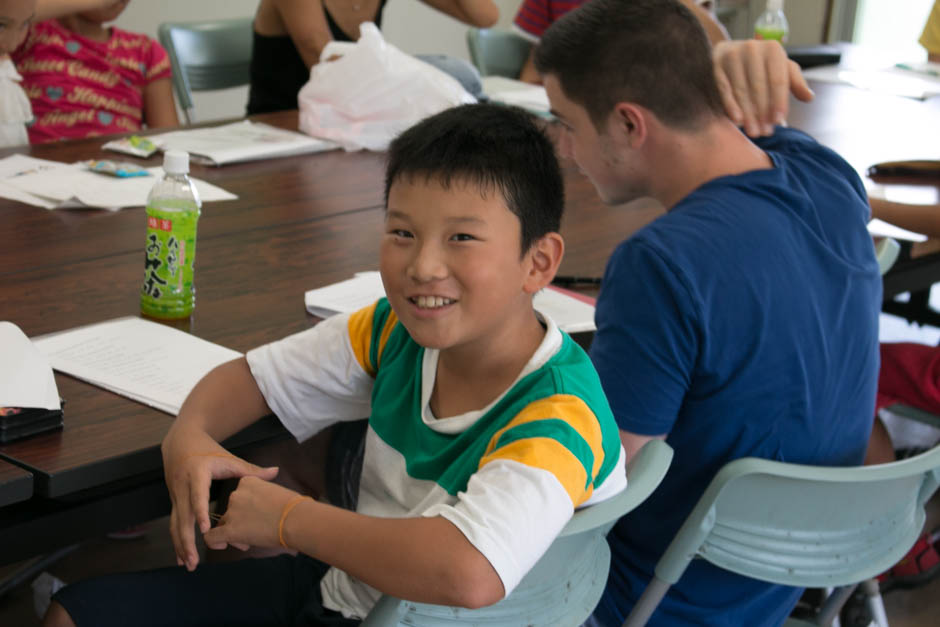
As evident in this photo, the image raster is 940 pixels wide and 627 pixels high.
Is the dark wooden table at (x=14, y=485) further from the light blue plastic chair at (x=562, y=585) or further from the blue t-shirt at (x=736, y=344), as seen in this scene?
the blue t-shirt at (x=736, y=344)

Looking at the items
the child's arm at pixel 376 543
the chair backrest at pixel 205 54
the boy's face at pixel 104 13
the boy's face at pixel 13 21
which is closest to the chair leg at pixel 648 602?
the child's arm at pixel 376 543

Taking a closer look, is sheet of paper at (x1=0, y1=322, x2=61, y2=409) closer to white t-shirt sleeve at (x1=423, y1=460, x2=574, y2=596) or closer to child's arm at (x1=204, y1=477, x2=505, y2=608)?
child's arm at (x1=204, y1=477, x2=505, y2=608)

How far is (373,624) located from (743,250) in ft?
2.02

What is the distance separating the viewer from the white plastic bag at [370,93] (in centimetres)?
252

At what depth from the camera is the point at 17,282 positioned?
1.58 metres

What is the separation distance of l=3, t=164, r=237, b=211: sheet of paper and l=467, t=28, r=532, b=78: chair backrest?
1.84m

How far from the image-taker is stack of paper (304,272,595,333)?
5.07 feet

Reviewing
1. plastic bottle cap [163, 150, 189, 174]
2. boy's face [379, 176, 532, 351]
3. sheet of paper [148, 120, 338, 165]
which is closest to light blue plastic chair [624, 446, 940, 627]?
boy's face [379, 176, 532, 351]

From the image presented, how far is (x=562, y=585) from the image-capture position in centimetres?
103

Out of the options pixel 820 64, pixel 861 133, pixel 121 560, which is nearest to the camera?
pixel 121 560

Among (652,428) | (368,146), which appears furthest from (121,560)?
(652,428)

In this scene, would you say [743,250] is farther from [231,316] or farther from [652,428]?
[231,316]

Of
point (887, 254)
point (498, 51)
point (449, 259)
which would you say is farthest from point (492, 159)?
point (498, 51)

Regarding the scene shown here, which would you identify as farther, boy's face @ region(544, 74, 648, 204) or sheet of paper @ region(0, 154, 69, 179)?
sheet of paper @ region(0, 154, 69, 179)
